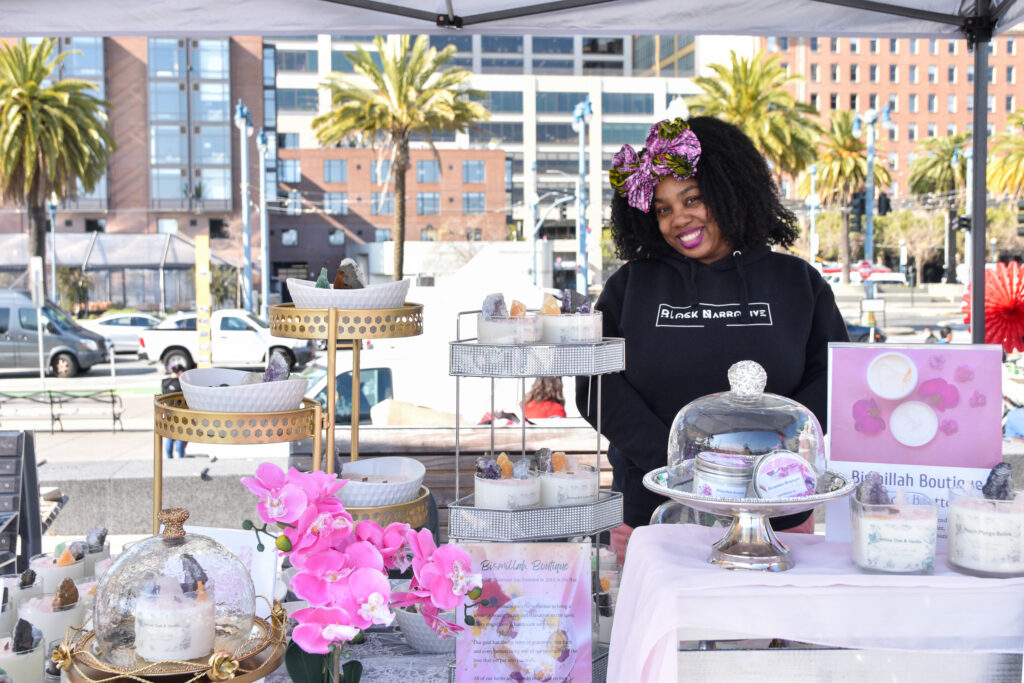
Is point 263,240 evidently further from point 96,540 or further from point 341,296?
point 341,296

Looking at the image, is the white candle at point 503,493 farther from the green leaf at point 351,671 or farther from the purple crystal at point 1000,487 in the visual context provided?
the purple crystal at point 1000,487

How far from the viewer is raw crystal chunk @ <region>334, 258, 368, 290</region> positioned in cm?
248

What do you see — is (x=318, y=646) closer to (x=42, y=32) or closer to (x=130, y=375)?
(x=42, y=32)

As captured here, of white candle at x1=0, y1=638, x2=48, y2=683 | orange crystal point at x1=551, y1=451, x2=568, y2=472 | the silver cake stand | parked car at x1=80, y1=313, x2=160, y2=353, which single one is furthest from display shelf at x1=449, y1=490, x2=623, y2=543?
parked car at x1=80, y1=313, x2=160, y2=353

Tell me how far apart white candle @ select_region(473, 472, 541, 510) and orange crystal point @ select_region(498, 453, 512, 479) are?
0.05m

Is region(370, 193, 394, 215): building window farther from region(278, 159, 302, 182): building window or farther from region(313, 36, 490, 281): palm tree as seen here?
region(313, 36, 490, 281): palm tree

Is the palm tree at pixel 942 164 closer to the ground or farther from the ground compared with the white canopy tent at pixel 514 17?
farther from the ground

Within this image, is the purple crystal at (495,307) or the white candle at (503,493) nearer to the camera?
the white candle at (503,493)

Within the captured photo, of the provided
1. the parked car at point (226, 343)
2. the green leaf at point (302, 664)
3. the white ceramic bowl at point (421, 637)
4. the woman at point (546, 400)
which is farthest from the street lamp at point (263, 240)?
the green leaf at point (302, 664)

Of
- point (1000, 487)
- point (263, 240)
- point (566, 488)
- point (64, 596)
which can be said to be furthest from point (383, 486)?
point (263, 240)

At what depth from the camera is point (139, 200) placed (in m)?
65.4

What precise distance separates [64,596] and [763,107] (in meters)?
32.6

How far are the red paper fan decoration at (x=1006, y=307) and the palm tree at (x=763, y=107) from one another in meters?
28.6

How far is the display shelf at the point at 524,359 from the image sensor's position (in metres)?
2.05
